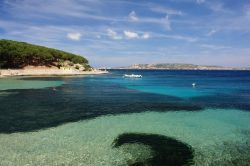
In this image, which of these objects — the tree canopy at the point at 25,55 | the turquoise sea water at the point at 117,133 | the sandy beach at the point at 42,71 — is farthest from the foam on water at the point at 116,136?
the tree canopy at the point at 25,55

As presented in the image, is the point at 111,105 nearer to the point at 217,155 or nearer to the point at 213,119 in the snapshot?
the point at 213,119

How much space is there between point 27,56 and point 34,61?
24.1ft

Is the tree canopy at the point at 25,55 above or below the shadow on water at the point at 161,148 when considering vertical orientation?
above

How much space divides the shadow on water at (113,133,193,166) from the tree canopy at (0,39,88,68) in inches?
3766

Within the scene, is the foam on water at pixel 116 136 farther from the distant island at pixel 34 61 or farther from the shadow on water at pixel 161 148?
the distant island at pixel 34 61

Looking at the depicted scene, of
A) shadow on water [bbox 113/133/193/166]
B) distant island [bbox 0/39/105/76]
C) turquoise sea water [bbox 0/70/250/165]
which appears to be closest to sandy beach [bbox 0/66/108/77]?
distant island [bbox 0/39/105/76]

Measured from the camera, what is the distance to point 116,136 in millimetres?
21078

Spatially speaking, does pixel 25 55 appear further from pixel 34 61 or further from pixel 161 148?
pixel 161 148

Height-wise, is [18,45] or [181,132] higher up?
[18,45]

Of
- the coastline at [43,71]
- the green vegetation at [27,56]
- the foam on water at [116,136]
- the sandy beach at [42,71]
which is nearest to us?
the foam on water at [116,136]

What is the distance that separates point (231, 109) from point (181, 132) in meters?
14.0

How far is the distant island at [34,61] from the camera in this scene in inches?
4240

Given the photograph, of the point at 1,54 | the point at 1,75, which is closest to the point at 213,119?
the point at 1,75

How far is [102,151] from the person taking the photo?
17562 mm
